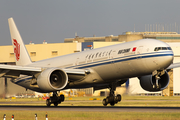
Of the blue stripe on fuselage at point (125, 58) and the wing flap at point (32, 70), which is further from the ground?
the blue stripe on fuselage at point (125, 58)

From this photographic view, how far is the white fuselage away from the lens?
112ft

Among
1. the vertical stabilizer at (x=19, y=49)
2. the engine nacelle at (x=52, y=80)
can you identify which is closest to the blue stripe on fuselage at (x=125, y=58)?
the engine nacelle at (x=52, y=80)

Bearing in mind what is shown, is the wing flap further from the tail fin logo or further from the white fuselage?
the tail fin logo

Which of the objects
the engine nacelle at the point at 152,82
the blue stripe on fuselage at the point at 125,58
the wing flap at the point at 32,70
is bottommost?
the engine nacelle at the point at 152,82

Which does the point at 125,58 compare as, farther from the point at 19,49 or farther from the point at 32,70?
the point at 19,49

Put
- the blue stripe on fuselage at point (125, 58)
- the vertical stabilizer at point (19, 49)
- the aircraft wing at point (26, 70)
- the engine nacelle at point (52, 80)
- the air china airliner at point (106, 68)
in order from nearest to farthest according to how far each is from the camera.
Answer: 1. the blue stripe on fuselage at point (125, 58)
2. the air china airliner at point (106, 68)
3. the engine nacelle at point (52, 80)
4. the aircraft wing at point (26, 70)
5. the vertical stabilizer at point (19, 49)

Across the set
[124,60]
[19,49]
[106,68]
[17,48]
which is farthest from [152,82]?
[17,48]

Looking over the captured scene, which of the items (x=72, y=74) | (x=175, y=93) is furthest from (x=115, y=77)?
(x=175, y=93)

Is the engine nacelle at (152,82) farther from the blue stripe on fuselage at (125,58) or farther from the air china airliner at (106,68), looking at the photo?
the blue stripe on fuselage at (125,58)

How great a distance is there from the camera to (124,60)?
118 feet

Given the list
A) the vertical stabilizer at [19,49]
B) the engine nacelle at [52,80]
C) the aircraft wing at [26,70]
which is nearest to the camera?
the engine nacelle at [52,80]

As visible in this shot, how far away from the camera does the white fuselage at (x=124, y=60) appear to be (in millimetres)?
34125

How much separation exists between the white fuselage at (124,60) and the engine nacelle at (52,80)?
3.02 metres

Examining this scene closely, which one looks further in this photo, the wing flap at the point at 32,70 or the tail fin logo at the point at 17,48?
the tail fin logo at the point at 17,48
